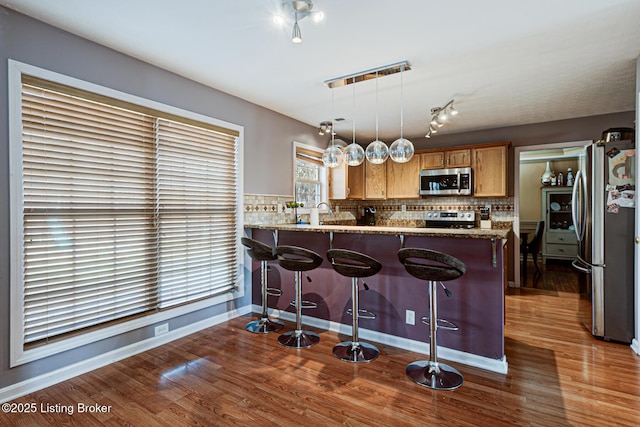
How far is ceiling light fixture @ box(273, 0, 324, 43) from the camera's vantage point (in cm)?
197

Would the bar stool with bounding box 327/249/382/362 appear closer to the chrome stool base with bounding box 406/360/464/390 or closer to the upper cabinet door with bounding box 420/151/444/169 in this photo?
the chrome stool base with bounding box 406/360/464/390

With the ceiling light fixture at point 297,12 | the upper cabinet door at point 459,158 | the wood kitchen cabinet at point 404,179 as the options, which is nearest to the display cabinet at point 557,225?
the upper cabinet door at point 459,158

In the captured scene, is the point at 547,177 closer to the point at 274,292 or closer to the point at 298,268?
the point at 274,292

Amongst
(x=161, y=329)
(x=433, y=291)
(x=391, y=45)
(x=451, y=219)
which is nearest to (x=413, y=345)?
(x=433, y=291)

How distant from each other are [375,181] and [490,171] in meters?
1.84

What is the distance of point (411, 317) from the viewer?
9.34ft

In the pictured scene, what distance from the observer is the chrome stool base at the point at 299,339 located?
292 cm

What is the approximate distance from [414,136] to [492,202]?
1.72 metres

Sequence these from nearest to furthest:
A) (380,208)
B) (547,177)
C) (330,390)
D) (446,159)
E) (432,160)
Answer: (330,390), (446,159), (432,160), (380,208), (547,177)

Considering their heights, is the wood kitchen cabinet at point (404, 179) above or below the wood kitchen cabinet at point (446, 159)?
below

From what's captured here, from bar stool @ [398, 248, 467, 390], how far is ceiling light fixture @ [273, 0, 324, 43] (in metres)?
1.63

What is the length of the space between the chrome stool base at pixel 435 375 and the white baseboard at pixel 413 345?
6.6 inches

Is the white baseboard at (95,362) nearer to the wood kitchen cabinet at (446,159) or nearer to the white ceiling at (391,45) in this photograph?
the white ceiling at (391,45)

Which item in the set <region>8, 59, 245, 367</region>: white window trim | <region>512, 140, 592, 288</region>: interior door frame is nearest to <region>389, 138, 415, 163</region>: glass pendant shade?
<region>8, 59, 245, 367</region>: white window trim
